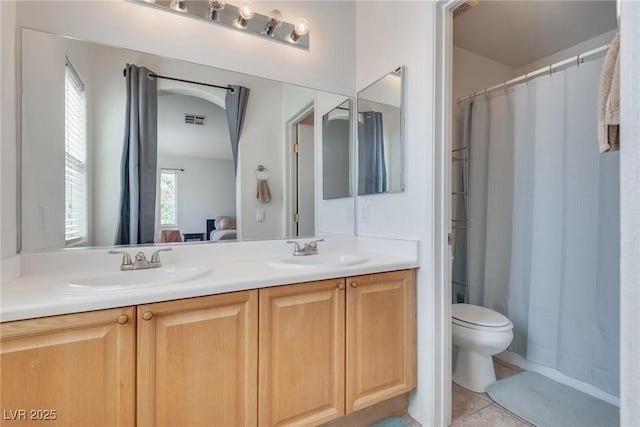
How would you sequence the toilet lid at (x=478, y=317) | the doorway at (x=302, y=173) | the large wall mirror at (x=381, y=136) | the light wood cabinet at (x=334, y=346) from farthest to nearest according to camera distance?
the doorway at (x=302, y=173), the toilet lid at (x=478, y=317), the large wall mirror at (x=381, y=136), the light wood cabinet at (x=334, y=346)

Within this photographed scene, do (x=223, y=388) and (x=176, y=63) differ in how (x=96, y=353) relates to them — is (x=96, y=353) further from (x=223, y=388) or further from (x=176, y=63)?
(x=176, y=63)

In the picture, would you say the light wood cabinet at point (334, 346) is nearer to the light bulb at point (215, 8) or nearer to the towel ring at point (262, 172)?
the towel ring at point (262, 172)

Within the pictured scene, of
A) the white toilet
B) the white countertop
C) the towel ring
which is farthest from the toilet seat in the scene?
the towel ring

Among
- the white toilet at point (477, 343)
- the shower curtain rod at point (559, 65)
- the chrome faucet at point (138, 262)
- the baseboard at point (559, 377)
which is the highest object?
the shower curtain rod at point (559, 65)

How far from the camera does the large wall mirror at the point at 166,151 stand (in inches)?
49.2

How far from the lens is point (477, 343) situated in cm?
174

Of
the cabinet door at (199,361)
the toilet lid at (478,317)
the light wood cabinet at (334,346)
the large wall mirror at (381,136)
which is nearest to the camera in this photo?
the cabinet door at (199,361)

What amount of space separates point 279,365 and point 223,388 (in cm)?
22

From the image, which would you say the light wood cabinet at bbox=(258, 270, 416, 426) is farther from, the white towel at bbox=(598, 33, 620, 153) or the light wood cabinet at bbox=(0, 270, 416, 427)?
the white towel at bbox=(598, 33, 620, 153)

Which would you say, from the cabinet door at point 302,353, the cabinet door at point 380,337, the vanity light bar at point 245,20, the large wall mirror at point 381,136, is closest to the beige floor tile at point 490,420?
the cabinet door at point 380,337

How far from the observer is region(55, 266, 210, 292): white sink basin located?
3.48 feet

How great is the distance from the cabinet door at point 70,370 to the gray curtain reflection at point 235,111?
3.34ft

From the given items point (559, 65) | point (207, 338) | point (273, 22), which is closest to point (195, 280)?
point (207, 338)

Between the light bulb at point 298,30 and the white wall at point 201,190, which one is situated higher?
the light bulb at point 298,30
